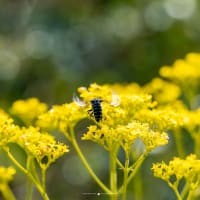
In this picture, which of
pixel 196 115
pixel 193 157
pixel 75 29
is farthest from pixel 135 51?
pixel 193 157

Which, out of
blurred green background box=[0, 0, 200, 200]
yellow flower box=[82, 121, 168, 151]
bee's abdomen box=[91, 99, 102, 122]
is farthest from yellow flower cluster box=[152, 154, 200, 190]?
blurred green background box=[0, 0, 200, 200]

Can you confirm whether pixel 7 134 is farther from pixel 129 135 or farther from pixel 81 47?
pixel 81 47

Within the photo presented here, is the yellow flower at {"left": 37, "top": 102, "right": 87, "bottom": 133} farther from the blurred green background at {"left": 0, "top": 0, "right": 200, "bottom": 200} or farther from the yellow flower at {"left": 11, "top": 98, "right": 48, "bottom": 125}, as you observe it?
the blurred green background at {"left": 0, "top": 0, "right": 200, "bottom": 200}

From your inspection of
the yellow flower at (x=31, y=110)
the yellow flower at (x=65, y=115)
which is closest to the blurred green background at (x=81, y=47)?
the yellow flower at (x=31, y=110)

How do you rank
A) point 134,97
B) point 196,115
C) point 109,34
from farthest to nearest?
point 109,34
point 196,115
point 134,97

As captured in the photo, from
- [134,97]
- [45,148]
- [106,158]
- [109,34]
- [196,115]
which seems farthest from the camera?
[109,34]

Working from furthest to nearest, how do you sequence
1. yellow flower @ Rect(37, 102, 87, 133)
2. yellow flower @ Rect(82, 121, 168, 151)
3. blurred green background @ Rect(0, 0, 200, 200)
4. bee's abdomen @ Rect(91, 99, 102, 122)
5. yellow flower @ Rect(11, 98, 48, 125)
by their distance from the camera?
blurred green background @ Rect(0, 0, 200, 200) < yellow flower @ Rect(11, 98, 48, 125) < yellow flower @ Rect(37, 102, 87, 133) < bee's abdomen @ Rect(91, 99, 102, 122) < yellow flower @ Rect(82, 121, 168, 151)

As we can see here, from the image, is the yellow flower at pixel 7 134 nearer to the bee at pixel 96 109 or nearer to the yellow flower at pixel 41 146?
the yellow flower at pixel 41 146

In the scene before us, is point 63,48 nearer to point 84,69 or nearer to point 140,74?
point 84,69
